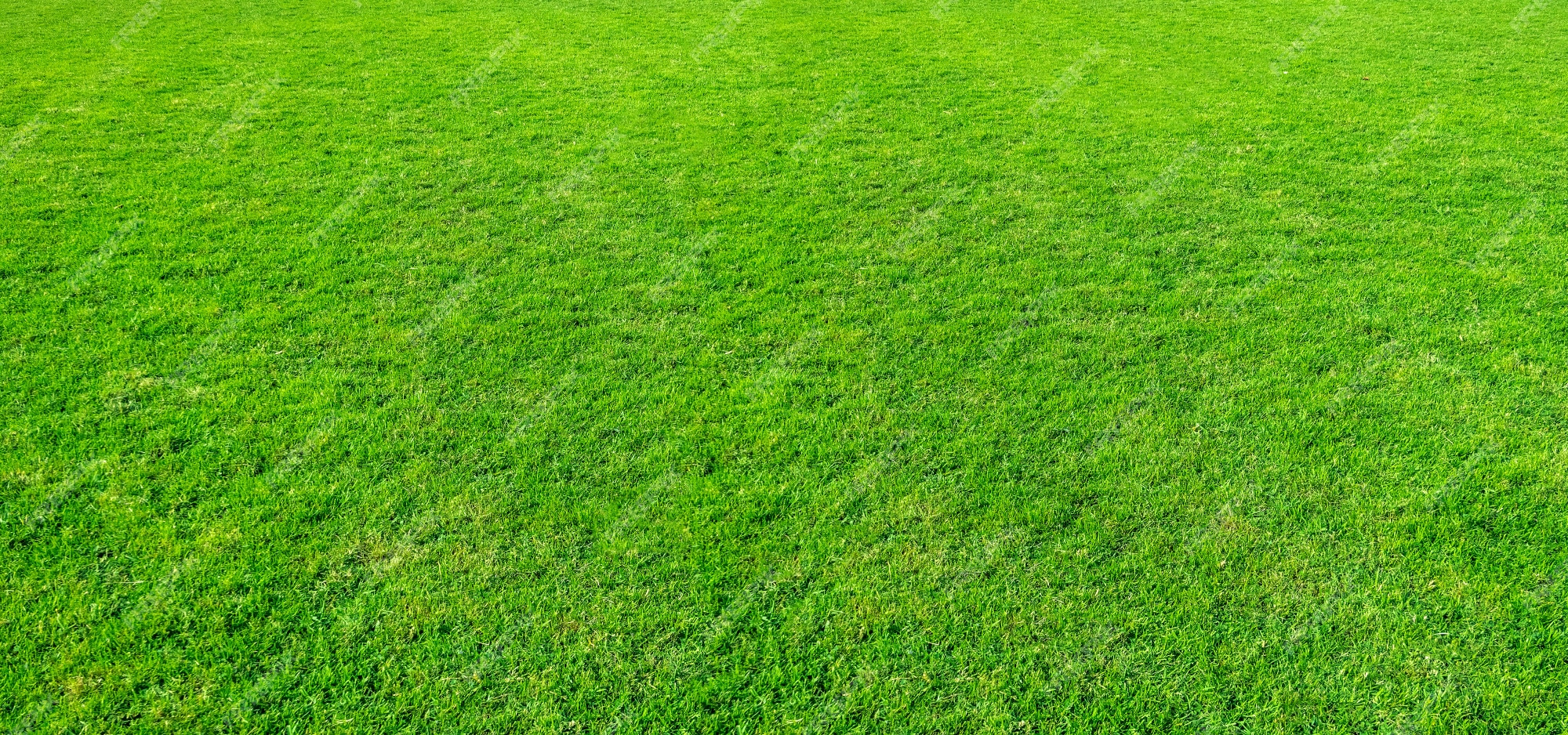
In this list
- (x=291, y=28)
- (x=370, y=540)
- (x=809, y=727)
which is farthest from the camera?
(x=291, y=28)

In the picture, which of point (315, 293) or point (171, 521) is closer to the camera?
point (171, 521)

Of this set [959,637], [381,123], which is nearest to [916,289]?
[959,637]

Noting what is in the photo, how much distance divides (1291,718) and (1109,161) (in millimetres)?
7385

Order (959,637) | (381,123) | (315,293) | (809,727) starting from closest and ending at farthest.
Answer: (809,727)
(959,637)
(315,293)
(381,123)

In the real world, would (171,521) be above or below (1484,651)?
above

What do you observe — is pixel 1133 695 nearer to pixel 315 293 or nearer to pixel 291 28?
pixel 315 293

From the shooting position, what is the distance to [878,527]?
5.50 m

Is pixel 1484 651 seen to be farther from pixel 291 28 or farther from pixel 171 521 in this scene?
pixel 291 28

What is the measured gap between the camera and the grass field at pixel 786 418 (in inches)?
183

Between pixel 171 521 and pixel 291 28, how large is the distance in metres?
14.0

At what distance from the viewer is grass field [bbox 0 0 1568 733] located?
4.64 metres

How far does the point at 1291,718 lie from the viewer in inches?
174

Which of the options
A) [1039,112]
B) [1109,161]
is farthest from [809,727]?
[1039,112]

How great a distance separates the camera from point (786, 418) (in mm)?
6441
